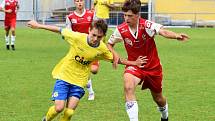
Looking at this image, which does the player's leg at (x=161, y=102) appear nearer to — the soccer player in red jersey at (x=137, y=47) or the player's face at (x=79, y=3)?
the soccer player in red jersey at (x=137, y=47)

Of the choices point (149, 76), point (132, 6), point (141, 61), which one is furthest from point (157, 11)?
point (132, 6)

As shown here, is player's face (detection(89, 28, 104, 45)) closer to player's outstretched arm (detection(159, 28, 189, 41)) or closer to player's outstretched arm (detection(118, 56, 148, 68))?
player's outstretched arm (detection(118, 56, 148, 68))

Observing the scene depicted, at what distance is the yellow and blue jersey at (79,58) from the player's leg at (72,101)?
88 mm

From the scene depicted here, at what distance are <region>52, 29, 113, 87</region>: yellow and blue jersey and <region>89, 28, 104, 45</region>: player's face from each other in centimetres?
18

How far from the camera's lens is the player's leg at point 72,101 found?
27.8ft

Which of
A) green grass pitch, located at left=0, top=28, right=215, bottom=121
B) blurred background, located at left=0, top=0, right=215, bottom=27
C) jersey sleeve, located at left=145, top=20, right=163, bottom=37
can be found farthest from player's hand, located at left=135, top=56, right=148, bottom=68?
blurred background, located at left=0, top=0, right=215, bottom=27

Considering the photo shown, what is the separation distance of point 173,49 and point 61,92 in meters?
15.7

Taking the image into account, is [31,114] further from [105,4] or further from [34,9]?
[34,9]

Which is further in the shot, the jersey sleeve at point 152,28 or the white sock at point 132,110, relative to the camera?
the jersey sleeve at point 152,28

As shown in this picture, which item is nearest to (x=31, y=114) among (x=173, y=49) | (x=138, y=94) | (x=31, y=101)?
(x=31, y=101)

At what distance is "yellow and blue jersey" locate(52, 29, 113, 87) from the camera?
8.59 meters

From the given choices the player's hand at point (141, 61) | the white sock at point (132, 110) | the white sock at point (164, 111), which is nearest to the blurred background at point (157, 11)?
the white sock at point (164, 111)

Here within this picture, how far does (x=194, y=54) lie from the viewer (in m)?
21.8

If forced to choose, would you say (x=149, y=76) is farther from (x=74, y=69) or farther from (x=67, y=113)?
(x=67, y=113)
